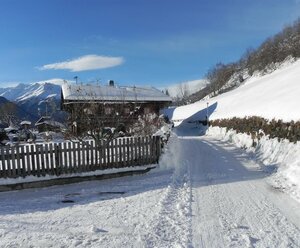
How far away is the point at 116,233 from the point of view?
6227 millimetres

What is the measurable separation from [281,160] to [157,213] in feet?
22.6

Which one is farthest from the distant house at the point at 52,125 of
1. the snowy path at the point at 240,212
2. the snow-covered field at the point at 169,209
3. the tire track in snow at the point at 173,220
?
the tire track in snow at the point at 173,220

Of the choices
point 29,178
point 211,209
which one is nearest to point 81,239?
point 211,209

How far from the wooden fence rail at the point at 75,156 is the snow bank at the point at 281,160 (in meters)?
4.14

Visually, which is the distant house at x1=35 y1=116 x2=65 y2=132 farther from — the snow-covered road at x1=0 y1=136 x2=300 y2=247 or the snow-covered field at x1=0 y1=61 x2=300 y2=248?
the snow-covered road at x1=0 y1=136 x2=300 y2=247

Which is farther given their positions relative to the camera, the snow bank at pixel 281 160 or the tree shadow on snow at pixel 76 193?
the snow bank at pixel 281 160

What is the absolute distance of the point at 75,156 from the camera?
11484 millimetres

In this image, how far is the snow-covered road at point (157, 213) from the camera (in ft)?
19.4

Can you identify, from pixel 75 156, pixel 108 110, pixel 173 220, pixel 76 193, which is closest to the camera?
pixel 173 220

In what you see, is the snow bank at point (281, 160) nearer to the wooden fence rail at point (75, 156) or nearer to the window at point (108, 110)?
the wooden fence rail at point (75, 156)

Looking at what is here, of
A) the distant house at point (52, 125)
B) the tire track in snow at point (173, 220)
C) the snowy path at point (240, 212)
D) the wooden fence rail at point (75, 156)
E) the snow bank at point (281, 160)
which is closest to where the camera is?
the tire track in snow at point (173, 220)

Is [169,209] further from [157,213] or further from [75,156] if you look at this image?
[75,156]

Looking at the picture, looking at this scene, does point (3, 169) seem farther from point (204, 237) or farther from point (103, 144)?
point (204, 237)

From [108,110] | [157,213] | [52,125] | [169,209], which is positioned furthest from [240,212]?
[52,125]
